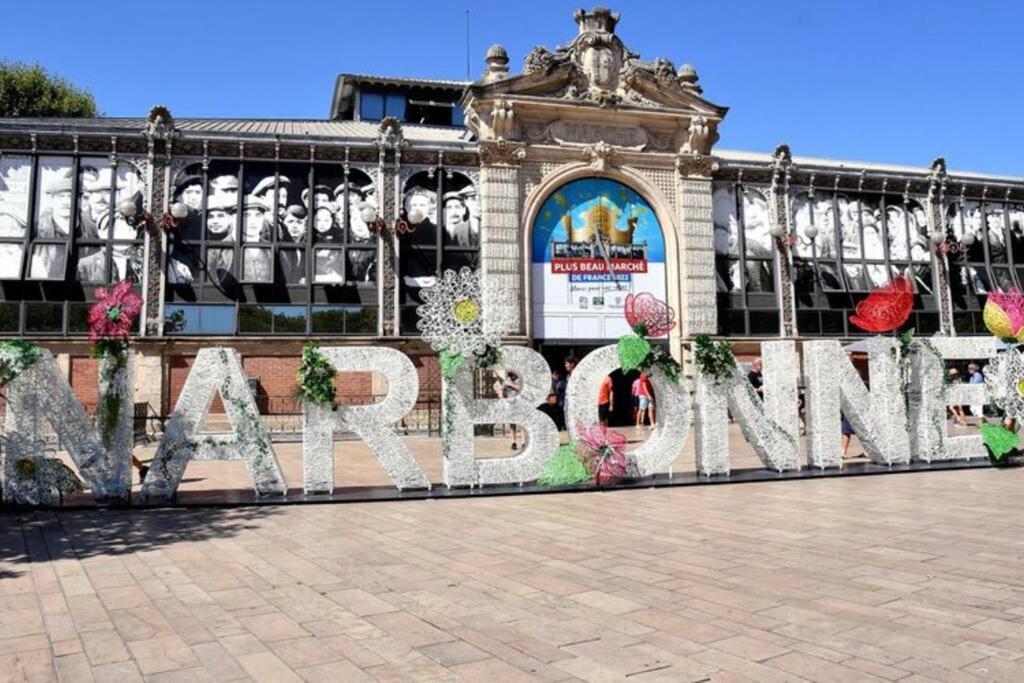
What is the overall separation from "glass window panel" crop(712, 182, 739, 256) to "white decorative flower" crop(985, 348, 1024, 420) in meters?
13.3

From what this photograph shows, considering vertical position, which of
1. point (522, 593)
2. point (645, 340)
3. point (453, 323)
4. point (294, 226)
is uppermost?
point (294, 226)

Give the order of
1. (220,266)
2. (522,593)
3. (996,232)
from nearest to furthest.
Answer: (522,593), (220,266), (996,232)

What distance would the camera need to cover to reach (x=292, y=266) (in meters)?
22.8

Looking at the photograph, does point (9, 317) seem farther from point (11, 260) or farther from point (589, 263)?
point (589, 263)

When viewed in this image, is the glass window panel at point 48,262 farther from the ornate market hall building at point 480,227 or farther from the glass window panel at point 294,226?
the glass window panel at point 294,226

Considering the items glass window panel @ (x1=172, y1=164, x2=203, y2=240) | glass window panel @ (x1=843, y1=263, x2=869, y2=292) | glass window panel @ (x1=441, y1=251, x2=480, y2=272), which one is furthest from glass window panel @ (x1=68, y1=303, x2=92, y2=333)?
glass window panel @ (x1=843, y1=263, x2=869, y2=292)

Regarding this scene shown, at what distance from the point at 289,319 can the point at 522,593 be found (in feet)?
60.6

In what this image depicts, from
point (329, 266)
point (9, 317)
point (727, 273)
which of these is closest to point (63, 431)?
point (329, 266)

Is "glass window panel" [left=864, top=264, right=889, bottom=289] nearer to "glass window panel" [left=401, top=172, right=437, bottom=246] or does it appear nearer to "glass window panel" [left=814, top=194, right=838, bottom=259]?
"glass window panel" [left=814, top=194, right=838, bottom=259]

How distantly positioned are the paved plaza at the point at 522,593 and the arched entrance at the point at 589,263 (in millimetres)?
15229

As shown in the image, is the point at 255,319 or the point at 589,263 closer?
the point at 255,319

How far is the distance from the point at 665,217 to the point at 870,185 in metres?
8.73

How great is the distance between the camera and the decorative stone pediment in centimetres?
2404

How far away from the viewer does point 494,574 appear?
20.4ft
